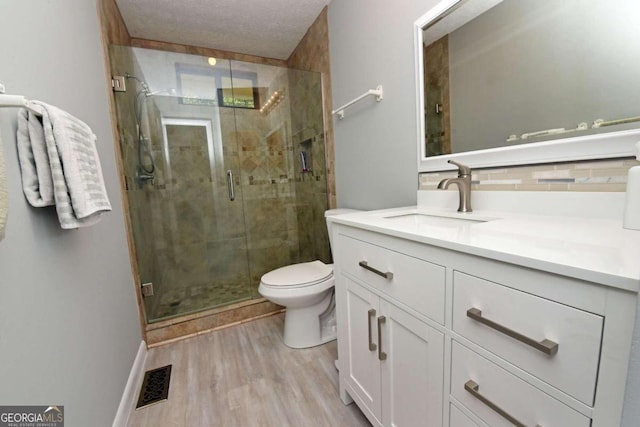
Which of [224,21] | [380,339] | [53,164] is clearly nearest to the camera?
[53,164]

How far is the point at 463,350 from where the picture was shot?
657mm

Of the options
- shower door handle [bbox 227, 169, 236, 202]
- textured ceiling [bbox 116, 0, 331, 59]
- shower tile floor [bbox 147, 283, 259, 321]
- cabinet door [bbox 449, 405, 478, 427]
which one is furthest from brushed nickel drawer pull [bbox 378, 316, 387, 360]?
textured ceiling [bbox 116, 0, 331, 59]

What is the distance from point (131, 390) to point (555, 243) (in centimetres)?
185

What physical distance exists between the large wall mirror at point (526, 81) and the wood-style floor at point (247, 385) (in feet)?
4.11

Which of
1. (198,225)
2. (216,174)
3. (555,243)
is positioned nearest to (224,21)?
(216,174)

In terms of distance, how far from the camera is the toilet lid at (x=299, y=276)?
164 cm

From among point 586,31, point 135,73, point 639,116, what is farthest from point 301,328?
point 135,73

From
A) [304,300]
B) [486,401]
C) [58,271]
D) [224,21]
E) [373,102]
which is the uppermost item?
[224,21]

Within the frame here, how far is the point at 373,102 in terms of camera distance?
1.63 m

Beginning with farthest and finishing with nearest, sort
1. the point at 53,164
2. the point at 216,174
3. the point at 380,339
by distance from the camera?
the point at 216,174 < the point at 380,339 < the point at 53,164

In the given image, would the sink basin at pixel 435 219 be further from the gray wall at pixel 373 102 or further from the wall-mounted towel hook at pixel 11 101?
the wall-mounted towel hook at pixel 11 101

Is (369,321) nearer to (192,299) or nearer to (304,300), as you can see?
(304,300)

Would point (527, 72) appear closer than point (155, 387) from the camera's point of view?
Yes

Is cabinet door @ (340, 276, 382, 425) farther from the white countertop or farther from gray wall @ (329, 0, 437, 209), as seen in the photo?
gray wall @ (329, 0, 437, 209)
